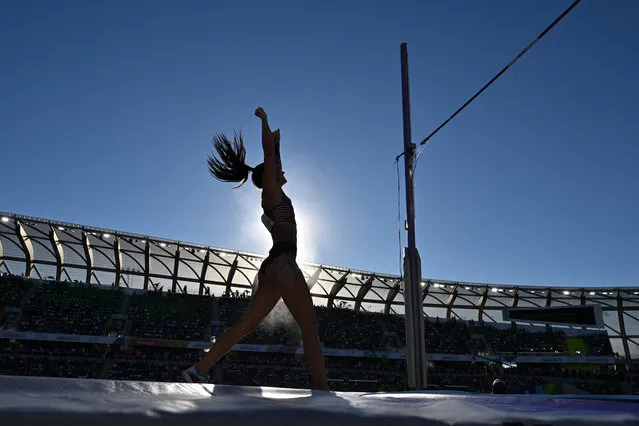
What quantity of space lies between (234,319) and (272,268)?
29.3 m

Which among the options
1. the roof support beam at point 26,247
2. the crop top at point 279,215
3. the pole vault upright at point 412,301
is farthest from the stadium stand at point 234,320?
the crop top at point 279,215

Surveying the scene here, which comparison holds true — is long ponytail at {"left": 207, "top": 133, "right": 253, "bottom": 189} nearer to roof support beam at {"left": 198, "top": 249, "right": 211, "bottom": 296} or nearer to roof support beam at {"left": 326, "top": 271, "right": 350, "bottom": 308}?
roof support beam at {"left": 198, "top": 249, "right": 211, "bottom": 296}

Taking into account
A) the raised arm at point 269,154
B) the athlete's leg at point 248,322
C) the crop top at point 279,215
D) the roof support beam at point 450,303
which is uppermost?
the roof support beam at point 450,303

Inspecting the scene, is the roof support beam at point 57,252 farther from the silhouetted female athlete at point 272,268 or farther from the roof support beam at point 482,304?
the roof support beam at point 482,304

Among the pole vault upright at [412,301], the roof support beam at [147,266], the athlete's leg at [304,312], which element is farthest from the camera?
the roof support beam at [147,266]

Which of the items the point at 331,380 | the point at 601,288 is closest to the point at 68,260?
the point at 331,380

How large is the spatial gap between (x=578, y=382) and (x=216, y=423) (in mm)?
35390

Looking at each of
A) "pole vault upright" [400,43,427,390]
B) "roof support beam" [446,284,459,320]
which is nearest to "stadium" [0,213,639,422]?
"roof support beam" [446,284,459,320]

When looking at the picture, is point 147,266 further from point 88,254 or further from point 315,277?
point 315,277

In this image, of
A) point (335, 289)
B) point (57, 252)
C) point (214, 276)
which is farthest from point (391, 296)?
point (57, 252)

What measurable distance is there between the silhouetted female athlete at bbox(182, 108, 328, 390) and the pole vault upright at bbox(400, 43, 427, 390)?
195 cm

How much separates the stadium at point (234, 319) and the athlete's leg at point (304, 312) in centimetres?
2165

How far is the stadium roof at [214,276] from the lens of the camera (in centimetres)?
2961

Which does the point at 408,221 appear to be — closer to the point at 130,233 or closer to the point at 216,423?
the point at 216,423
